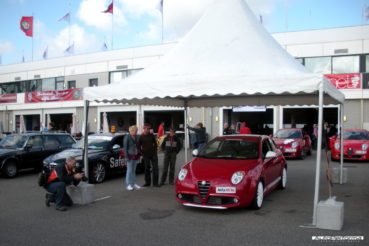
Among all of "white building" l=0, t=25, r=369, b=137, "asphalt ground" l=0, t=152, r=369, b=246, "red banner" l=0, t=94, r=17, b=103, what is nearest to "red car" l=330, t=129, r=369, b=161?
"white building" l=0, t=25, r=369, b=137

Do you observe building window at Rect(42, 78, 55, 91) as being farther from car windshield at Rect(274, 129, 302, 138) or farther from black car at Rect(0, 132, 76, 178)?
car windshield at Rect(274, 129, 302, 138)

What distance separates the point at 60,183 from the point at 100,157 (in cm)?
354

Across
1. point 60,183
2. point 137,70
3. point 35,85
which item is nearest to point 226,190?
point 60,183

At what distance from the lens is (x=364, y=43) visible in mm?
21594

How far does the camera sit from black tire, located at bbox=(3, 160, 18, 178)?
11.9 meters

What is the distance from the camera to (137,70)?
2831 centimetres

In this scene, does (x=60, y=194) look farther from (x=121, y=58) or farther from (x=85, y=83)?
(x=85, y=83)

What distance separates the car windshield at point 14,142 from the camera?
1284cm

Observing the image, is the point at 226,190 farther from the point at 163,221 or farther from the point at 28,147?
the point at 28,147

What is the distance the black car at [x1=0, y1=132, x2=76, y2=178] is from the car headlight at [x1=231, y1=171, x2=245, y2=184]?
8.60m

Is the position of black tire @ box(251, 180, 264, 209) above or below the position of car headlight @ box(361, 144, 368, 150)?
below

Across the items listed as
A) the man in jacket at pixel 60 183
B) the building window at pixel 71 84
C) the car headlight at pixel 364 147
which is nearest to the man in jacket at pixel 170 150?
the man in jacket at pixel 60 183

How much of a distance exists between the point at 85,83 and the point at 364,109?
72.6 ft

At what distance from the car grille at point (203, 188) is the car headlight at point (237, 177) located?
48 centimetres
